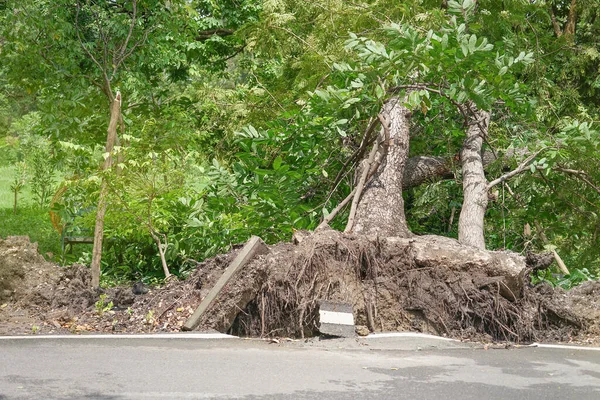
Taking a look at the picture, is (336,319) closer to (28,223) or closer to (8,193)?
(28,223)

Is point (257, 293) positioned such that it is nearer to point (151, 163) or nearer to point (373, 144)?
point (151, 163)

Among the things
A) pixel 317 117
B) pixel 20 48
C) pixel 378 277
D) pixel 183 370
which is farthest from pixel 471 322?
pixel 20 48

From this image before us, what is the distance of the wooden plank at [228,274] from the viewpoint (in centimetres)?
606

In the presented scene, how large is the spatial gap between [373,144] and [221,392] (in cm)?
493

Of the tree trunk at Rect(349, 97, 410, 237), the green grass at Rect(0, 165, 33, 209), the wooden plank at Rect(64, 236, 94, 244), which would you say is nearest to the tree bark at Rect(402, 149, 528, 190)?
the tree trunk at Rect(349, 97, 410, 237)

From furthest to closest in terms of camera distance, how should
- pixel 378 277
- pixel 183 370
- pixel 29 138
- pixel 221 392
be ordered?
pixel 29 138 → pixel 378 277 → pixel 183 370 → pixel 221 392

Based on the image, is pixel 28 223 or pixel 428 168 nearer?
pixel 428 168

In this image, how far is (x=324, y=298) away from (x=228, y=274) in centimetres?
82

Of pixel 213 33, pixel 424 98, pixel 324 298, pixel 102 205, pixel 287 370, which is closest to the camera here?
pixel 287 370

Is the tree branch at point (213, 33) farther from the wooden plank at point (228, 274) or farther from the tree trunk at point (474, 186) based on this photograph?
the wooden plank at point (228, 274)

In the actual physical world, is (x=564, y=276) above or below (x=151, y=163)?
below

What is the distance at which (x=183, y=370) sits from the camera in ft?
15.4

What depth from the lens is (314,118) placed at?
28.4 feet

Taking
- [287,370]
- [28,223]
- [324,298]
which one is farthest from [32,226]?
[287,370]
